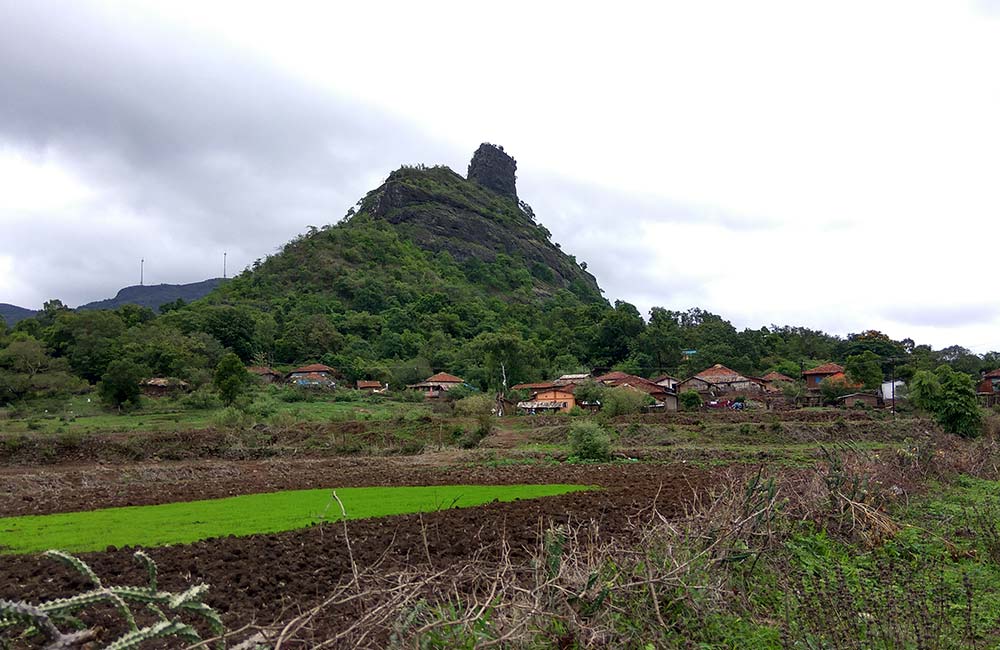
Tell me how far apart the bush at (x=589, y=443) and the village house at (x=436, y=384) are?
3547cm

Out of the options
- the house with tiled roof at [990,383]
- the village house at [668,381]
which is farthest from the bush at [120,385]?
the house with tiled roof at [990,383]

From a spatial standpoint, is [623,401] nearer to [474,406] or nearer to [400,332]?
[474,406]

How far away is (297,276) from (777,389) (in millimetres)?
76018

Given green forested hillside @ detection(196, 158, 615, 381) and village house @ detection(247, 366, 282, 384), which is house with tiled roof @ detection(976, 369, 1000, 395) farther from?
village house @ detection(247, 366, 282, 384)

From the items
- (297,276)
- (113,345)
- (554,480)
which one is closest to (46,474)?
(554,480)

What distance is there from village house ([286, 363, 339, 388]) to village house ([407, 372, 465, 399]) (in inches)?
341

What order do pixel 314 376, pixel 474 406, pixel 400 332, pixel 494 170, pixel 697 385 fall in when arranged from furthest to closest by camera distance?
pixel 494 170 → pixel 400 332 → pixel 314 376 → pixel 697 385 → pixel 474 406

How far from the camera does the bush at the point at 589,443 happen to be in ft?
119

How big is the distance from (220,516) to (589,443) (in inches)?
837

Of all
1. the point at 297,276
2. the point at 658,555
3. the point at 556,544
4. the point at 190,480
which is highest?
the point at 297,276

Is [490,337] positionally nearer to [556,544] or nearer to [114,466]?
[114,466]

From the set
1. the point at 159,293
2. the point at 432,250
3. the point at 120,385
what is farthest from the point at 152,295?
the point at 120,385

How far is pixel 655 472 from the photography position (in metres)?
28.7

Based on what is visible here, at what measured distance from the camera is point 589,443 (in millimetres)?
36125
